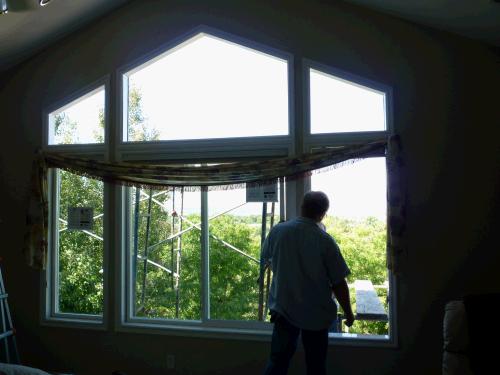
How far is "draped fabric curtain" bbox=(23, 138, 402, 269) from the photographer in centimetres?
278

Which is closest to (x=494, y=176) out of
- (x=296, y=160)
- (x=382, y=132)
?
(x=382, y=132)

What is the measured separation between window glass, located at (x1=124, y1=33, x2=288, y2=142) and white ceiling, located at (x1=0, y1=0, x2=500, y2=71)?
22.2 inches

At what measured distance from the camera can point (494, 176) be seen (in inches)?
105

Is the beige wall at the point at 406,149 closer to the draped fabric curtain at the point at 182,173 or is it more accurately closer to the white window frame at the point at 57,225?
the white window frame at the point at 57,225

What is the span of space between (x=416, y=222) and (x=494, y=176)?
0.57 meters

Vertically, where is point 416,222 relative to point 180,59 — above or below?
below

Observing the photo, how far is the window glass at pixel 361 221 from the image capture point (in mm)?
2873

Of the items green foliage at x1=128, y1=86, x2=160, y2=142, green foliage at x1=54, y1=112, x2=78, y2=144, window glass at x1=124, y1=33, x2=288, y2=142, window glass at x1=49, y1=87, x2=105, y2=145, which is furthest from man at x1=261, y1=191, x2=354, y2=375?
green foliage at x1=54, y1=112, x2=78, y2=144

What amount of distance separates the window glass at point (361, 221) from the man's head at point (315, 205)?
546 mm

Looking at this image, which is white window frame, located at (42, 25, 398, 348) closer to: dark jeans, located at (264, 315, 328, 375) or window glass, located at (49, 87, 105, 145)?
window glass, located at (49, 87, 105, 145)

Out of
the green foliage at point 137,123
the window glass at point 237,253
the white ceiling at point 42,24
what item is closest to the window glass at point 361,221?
the window glass at point 237,253

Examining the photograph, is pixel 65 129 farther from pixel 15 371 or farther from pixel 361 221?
Answer: pixel 361 221

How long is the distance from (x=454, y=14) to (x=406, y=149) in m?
0.86

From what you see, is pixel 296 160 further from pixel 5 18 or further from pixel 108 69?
pixel 5 18
